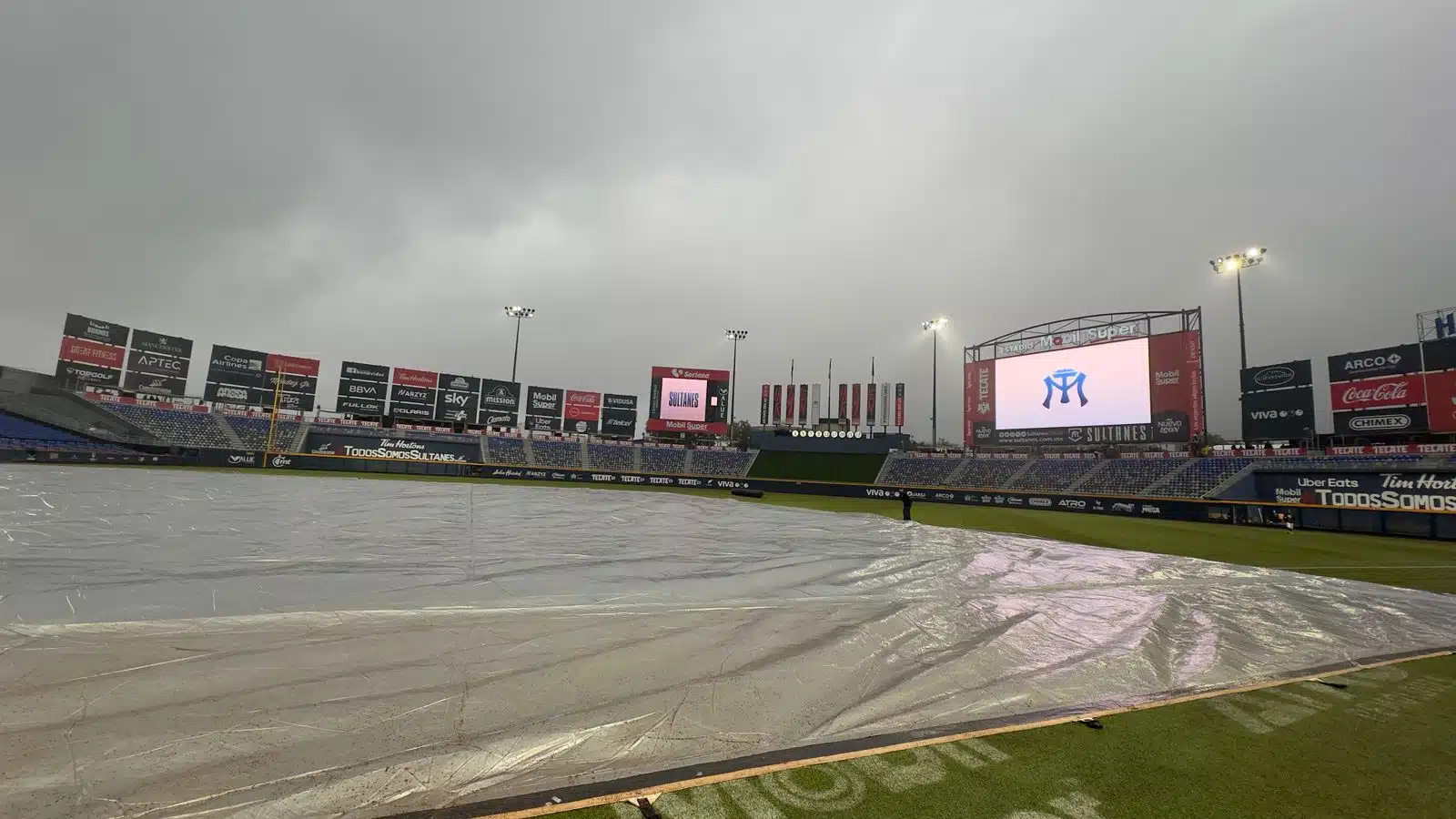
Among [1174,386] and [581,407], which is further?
[581,407]

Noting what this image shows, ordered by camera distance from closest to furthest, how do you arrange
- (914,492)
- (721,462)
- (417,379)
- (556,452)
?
(914,492) < (417,379) < (556,452) < (721,462)

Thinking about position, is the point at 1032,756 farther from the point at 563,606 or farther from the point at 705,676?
the point at 563,606

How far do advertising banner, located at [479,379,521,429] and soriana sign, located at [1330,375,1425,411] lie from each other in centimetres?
5967

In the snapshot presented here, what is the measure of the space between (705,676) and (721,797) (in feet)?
4.65

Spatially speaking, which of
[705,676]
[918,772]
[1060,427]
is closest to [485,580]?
[705,676]

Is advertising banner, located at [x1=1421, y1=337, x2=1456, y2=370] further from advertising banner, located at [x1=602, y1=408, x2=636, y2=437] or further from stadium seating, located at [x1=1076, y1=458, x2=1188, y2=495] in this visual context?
advertising banner, located at [x1=602, y1=408, x2=636, y2=437]

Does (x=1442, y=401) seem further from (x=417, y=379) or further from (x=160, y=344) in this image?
(x=160, y=344)

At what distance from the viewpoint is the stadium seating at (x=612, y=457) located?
5066cm

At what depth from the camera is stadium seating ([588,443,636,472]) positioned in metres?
50.7

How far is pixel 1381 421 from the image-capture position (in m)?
29.6

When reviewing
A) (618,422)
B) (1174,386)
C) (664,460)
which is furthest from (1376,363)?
(618,422)

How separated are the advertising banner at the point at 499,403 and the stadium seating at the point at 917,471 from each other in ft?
118

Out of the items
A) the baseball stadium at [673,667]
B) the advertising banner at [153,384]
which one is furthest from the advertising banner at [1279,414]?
the advertising banner at [153,384]

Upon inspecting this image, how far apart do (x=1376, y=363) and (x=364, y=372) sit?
7093 cm
